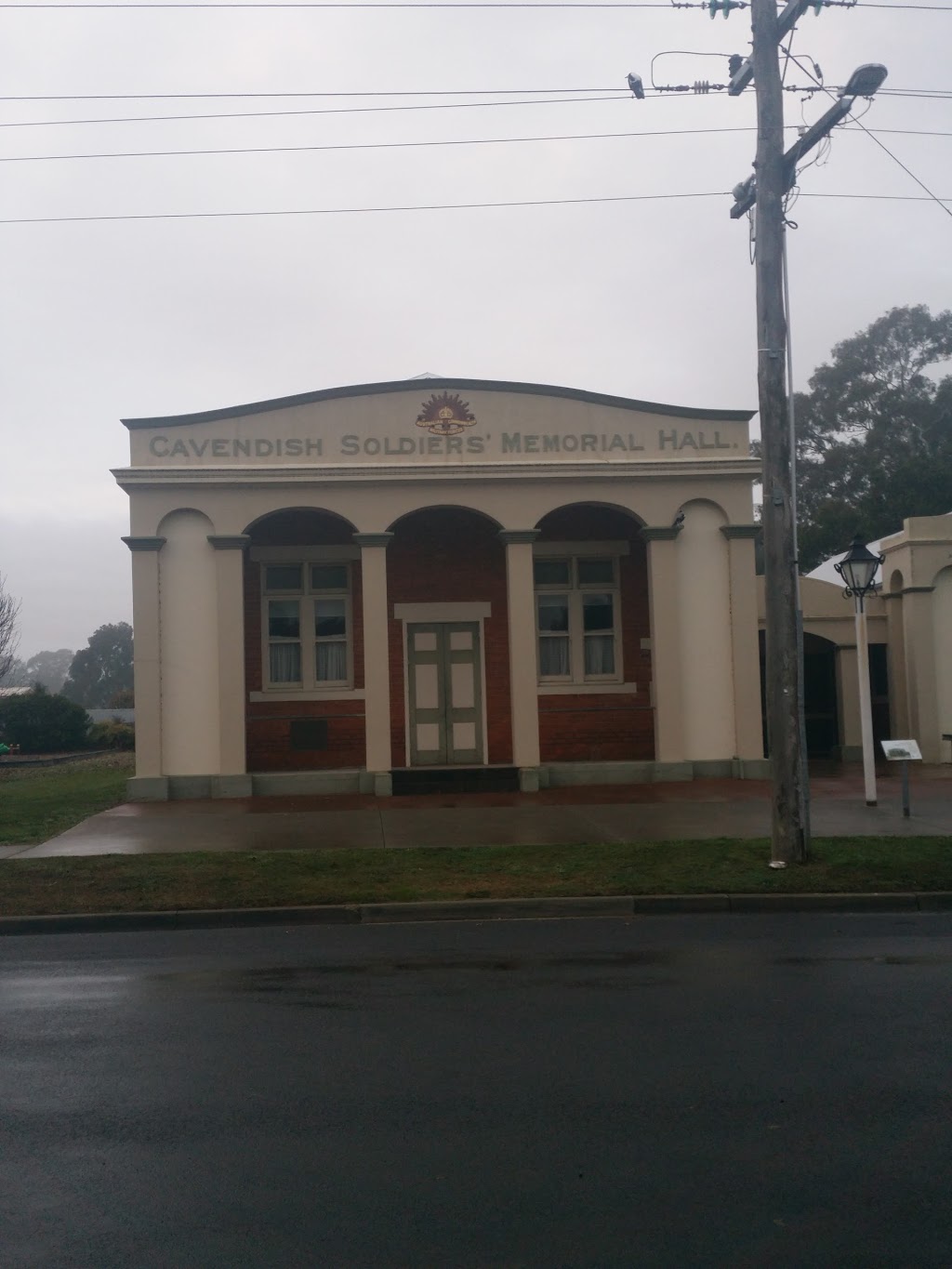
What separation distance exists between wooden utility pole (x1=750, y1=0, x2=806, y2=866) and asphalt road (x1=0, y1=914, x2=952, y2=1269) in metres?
2.95

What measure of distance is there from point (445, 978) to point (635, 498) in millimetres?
13055

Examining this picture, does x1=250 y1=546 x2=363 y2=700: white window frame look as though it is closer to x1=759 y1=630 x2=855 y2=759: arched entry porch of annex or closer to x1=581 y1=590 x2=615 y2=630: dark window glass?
x1=581 y1=590 x2=615 y2=630: dark window glass

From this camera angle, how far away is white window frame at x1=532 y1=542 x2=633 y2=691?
70.3 feet

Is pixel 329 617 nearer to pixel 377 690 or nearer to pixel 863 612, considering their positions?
pixel 377 690

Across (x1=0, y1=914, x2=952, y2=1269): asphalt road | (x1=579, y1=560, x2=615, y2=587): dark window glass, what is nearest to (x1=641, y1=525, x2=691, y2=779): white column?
(x1=579, y1=560, x2=615, y2=587): dark window glass

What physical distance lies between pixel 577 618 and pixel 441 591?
8.17ft

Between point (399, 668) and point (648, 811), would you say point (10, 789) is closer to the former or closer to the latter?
Result: point (399, 668)

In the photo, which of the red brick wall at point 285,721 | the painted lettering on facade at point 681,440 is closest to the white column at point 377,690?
the red brick wall at point 285,721

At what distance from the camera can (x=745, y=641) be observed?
65.7 ft

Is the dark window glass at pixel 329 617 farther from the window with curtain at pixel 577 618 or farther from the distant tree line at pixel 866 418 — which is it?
the distant tree line at pixel 866 418

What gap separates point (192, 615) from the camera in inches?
765

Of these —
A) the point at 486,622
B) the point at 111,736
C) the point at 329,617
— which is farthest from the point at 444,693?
the point at 111,736

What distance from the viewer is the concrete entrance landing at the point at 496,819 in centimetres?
1412

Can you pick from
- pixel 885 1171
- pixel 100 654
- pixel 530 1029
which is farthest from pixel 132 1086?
pixel 100 654
